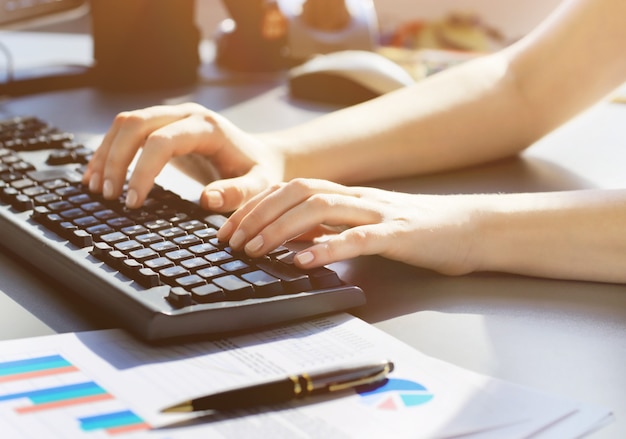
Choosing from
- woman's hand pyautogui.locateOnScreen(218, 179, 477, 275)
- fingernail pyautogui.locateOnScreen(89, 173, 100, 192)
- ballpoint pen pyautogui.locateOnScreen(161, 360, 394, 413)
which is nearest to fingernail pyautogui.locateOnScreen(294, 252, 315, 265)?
woman's hand pyautogui.locateOnScreen(218, 179, 477, 275)

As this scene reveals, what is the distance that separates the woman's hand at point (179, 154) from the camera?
0.72 metres

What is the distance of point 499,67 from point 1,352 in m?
0.71

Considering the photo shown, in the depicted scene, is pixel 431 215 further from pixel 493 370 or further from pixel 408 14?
pixel 408 14

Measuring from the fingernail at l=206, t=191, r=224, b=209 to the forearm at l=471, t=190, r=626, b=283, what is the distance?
8.2 inches

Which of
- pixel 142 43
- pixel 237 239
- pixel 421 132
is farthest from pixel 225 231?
pixel 142 43

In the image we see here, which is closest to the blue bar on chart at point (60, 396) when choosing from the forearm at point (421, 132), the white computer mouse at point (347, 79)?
the forearm at point (421, 132)

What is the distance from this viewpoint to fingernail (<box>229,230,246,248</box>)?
616 millimetres

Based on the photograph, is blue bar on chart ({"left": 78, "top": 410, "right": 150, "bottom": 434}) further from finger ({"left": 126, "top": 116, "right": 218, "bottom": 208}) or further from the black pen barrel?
Answer: finger ({"left": 126, "top": 116, "right": 218, "bottom": 208})

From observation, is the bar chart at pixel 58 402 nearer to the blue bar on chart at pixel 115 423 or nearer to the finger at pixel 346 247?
the blue bar on chart at pixel 115 423

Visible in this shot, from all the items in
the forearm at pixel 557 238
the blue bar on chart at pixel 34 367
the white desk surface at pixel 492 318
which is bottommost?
the white desk surface at pixel 492 318

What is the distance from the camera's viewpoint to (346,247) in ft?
2.00

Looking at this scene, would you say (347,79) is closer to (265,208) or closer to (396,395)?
(265,208)

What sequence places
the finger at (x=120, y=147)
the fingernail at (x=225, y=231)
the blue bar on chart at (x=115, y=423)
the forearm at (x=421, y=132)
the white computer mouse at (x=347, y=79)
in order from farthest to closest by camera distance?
1. the white computer mouse at (x=347, y=79)
2. the forearm at (x=421, y=132)
3. the finger at (x=120, y=147)
4. the fingernail at (x=225, y=231)
5. the blue bar on chart at (x=115, y=423)

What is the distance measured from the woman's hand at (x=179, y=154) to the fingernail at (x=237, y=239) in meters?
0.09
